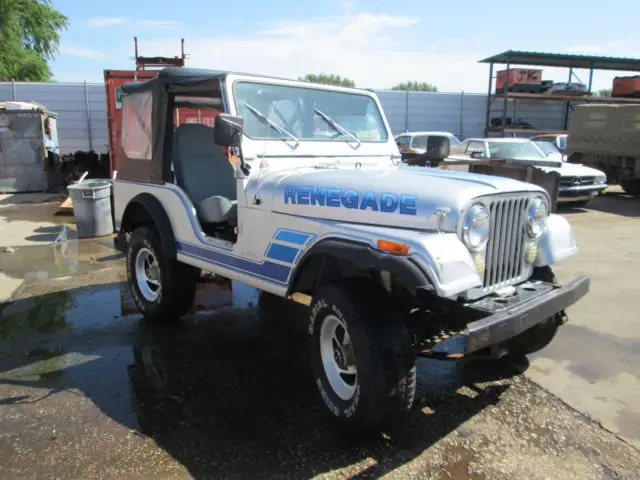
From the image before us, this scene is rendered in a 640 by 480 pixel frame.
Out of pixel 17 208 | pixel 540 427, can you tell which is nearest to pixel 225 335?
pixel 540 427

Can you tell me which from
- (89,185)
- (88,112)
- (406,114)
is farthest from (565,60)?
(89,185)

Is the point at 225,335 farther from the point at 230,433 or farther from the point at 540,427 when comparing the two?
the point at 540,427

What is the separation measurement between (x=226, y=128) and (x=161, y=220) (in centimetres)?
148

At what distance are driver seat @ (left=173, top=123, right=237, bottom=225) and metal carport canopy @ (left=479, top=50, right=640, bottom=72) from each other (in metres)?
18.7

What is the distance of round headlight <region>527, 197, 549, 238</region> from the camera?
322 centimetres

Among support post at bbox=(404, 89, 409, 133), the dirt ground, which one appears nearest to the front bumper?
the dirt ground

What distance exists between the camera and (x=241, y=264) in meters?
3.83

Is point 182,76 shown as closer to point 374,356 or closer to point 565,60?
point 374,356

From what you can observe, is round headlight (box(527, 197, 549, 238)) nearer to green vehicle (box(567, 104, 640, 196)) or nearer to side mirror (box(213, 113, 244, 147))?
side mirror (box(213, 113, 244, 147))

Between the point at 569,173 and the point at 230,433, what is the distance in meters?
10.0

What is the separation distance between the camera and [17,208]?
1096cm

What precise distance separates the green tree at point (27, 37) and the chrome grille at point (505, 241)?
26.4 m

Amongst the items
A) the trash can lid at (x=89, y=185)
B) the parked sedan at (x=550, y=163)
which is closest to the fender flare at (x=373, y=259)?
the trash can lid at (x=89, y=185)

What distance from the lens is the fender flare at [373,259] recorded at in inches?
99.0
